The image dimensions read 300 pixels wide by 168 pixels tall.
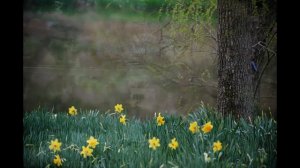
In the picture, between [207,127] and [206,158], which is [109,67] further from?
[206,158]

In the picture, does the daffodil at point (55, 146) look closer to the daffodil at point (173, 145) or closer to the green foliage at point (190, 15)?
the daffodil at point (173, 145)

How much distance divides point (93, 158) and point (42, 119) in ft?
2.09

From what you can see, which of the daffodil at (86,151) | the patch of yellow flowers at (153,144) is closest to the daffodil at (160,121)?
the patch of yellow flowers at (153,144)

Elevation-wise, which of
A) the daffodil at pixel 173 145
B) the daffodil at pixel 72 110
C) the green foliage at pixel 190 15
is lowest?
the daffodil at pixel 173 145

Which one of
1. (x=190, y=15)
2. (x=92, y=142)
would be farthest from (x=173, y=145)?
(x=190, y=15)

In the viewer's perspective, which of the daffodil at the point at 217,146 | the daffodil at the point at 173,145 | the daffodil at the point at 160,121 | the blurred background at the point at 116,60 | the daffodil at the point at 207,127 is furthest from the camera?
the daffodil at the point at 160,121

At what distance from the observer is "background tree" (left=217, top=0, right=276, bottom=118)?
A: 3.35m

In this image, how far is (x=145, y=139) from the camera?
313 centimetres

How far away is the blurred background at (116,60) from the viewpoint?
3207 millimetres

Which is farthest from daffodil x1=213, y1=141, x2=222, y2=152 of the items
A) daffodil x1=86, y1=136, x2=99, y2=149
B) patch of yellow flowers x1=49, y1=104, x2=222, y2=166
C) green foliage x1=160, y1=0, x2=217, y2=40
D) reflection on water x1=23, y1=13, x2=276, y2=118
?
green foliage x1=160, y1=0, x2=217, y2=40

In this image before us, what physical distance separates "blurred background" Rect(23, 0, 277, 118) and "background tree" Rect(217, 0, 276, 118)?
8 centimetres
